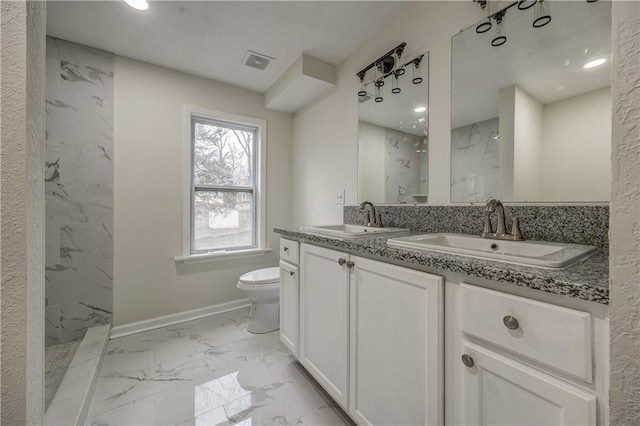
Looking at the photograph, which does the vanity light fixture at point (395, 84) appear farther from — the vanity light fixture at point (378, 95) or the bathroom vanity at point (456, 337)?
the bathroom vanity at point (456, 337)

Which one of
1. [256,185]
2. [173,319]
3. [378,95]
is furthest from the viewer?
[256,185]

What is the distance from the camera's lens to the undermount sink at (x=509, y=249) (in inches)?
27.1

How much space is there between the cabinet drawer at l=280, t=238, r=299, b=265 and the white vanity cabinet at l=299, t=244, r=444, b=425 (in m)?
0.12

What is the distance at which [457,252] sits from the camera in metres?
0.84

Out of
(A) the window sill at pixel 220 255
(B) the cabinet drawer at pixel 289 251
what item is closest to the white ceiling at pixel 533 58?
(B) the cabinet drawer at pixel 289 251

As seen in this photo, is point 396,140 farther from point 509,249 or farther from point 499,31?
point 509,249

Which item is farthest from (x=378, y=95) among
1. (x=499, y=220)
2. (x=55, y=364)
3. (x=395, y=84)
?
→ (x=55, y=364)

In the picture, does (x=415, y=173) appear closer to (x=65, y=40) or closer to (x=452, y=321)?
(x=452, y=321)

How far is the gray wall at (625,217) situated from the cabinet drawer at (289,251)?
4.33ft

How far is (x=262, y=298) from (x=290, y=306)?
1.96ft

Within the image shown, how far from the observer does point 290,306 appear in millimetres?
1626

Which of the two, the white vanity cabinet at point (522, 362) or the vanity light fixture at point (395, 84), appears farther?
the vanity light fixture at point (395, 84)

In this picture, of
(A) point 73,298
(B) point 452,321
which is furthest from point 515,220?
(A) point 73,298

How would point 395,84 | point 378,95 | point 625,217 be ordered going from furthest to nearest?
point 378,95 < point 395,84 < point 625,217
